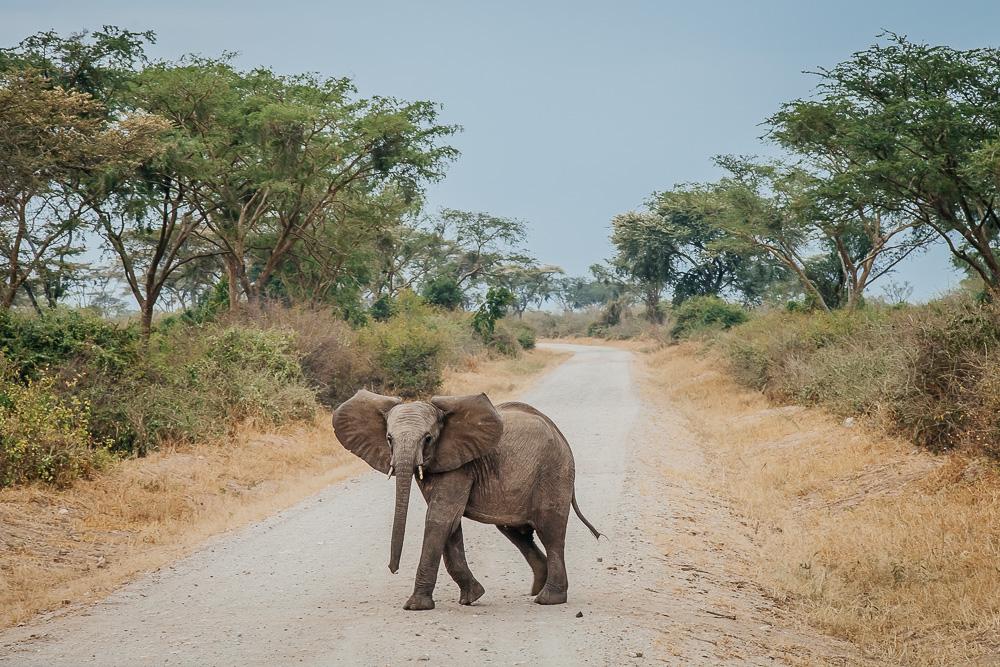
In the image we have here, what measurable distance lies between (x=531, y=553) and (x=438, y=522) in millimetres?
1121

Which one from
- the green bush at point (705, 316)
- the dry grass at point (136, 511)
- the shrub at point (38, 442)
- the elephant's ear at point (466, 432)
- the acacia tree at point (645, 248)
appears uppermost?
the acacia tree at point (645, 248)

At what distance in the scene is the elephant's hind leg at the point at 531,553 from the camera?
7.76m

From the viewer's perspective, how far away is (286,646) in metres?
6.36

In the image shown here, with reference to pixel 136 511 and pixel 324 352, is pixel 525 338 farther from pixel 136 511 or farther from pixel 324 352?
pixel 136 511

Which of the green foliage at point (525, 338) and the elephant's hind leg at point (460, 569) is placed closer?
the elephant's hind leg at point (460, 569)

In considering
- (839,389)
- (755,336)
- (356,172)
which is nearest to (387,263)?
(356,172)

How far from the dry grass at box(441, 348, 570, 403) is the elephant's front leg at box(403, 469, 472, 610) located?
52.1ft

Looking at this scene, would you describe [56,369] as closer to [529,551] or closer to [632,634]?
[529,551]

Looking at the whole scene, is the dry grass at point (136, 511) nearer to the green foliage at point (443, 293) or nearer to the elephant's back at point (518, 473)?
the elephant's back at point (518, 473)

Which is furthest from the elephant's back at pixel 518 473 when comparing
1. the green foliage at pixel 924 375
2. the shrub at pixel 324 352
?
the shrub at pixel 324 352

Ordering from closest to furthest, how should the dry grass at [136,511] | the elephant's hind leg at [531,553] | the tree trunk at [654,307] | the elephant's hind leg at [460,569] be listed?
the elephant's hind leg at [460,569] < the elephant's hind leg at [531,553] < the dry grass at [136,511] < the tree trunk at [654,307]

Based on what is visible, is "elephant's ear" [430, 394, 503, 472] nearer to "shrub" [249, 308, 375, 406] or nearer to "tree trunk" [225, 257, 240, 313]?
"shrub" [249, 308, 375, 406]

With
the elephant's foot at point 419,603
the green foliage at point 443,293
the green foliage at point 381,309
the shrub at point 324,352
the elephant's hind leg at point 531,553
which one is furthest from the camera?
the green foliage at point 443,293

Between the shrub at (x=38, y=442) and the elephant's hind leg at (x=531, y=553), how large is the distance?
6859mm
